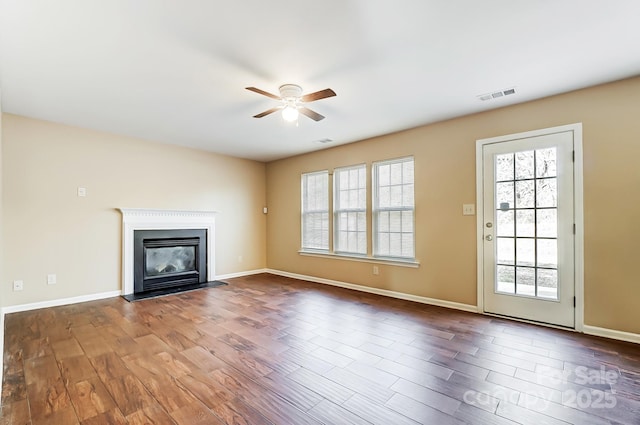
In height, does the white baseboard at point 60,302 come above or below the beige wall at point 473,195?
below

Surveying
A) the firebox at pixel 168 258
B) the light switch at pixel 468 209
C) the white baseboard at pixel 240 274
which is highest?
the light switch at pixel 468 209

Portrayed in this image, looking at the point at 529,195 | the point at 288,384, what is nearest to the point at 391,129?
the point at 529,195

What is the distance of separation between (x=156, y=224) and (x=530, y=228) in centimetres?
546

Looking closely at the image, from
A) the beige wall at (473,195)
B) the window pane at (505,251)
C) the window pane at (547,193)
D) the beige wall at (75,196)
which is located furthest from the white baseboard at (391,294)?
the beige wall at (75,196)

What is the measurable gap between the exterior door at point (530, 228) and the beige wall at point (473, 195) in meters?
0.15

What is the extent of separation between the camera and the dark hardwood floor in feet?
5.97

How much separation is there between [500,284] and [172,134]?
16.8ft

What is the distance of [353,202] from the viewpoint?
17.0 feet

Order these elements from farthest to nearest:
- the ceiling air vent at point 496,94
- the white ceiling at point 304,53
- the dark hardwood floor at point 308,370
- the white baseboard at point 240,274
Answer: the white baseboard at point 240,274 < the ceiling air vent at point 496,94 < the white ceiling at point 304,53 < the dark hardwood floor at point 308,370

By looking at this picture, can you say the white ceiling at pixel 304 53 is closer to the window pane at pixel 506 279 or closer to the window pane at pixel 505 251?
the window pane at pixel 505 251

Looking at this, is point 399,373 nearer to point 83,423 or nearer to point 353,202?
point 83,423

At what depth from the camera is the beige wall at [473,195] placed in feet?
9.32

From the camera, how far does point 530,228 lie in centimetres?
335

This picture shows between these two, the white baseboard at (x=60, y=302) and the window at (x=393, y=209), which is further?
the window at (x=393, y=209)
